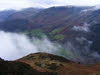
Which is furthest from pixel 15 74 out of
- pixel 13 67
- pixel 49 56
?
pixel 49 56

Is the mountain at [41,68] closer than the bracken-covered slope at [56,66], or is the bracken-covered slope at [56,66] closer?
the mountain at [41,68]

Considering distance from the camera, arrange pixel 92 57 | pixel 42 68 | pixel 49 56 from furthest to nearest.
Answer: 1. pixel 92 57
2. pixel 49 56
3. pixel 42 68

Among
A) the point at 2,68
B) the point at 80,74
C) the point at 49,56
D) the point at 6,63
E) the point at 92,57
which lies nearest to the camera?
the point at 2,68

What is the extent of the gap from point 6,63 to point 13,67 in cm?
251

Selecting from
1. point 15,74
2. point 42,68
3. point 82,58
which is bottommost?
point 82,58

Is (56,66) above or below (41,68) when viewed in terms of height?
above

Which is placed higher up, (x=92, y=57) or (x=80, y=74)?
(x=80, y=74)

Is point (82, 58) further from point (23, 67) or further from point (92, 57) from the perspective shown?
point (23, 67)

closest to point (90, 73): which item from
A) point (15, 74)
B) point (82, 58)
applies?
point (15, 74)

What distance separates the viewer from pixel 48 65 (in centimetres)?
7219

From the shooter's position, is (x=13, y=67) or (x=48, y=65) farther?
(x=48, y=65)

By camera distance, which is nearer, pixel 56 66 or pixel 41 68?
pixel 41 68

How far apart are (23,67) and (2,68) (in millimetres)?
7713

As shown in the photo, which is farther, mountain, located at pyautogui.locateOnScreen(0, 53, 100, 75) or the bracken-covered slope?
the bracken-covered slope
